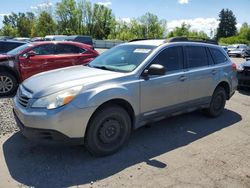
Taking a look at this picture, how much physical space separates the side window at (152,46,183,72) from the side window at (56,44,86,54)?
→ 470cm

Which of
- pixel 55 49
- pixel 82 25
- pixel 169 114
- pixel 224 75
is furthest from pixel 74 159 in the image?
pixel 82 25

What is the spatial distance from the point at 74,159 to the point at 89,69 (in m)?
1.56

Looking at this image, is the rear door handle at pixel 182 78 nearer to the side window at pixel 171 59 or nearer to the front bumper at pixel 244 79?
the side window at pixel 171 59

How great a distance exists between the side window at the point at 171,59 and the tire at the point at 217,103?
56.3 inches

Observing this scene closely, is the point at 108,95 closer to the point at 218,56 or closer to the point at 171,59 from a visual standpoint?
the point at 171,59

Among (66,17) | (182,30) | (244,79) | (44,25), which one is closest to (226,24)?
(182,30)

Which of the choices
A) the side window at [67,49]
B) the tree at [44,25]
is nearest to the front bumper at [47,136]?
the side window at [67,49]

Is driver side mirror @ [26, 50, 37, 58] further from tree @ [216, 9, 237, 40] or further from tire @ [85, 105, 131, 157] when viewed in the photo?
tree @ [216, 9, 237, 40]

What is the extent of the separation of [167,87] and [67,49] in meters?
5.11

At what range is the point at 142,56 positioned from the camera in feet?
15.8

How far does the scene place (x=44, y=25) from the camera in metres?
62.1

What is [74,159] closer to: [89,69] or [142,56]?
[89,69]

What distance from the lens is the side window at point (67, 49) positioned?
895 centimetres

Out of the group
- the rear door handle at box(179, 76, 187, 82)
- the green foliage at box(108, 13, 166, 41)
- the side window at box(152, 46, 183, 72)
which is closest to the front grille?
the side window at box(152, 46, 183, 72)
